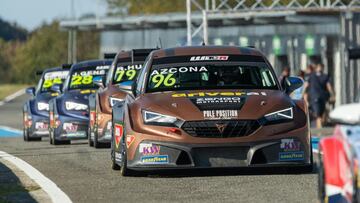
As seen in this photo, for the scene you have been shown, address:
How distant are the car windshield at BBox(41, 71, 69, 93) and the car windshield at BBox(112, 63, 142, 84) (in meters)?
6.74

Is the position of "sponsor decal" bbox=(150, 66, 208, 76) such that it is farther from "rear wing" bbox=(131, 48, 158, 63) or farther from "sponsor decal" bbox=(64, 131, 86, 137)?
"sponsor decal" bbox=(64, 131, 86, 137)

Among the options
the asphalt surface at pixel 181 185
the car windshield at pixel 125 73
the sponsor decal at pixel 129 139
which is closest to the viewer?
the asphalt surface at pixel 181 185

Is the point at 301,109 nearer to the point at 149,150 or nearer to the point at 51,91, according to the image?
the point at 149,150

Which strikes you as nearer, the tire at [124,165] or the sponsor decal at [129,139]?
the sponsor decal at [129,139]

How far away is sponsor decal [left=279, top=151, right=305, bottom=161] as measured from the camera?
44.6ft

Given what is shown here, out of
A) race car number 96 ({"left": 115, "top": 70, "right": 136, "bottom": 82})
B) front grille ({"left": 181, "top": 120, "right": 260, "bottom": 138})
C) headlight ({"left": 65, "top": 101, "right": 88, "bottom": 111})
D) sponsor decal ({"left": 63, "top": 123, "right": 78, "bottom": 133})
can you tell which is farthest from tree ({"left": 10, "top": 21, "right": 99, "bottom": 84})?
front grille ({"left": 181, "top": 120, "right": 260, "bottom": 138})

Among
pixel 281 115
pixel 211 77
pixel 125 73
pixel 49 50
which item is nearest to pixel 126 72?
pixel 125 73

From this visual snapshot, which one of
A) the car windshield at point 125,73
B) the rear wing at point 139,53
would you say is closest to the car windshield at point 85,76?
the car windshield at point 125,73

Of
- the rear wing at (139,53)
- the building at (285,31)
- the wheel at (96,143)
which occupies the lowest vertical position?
the building at (285,31)

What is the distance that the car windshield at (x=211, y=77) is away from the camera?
14.7 meters

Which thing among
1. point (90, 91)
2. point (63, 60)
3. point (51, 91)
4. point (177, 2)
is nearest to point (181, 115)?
point (90, 91)

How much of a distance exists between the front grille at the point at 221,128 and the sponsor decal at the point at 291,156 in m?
0.39

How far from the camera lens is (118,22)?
2440 inches

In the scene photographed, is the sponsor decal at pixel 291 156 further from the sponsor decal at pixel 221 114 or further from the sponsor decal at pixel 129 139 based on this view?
the sponsor decal at pixel 129 139
